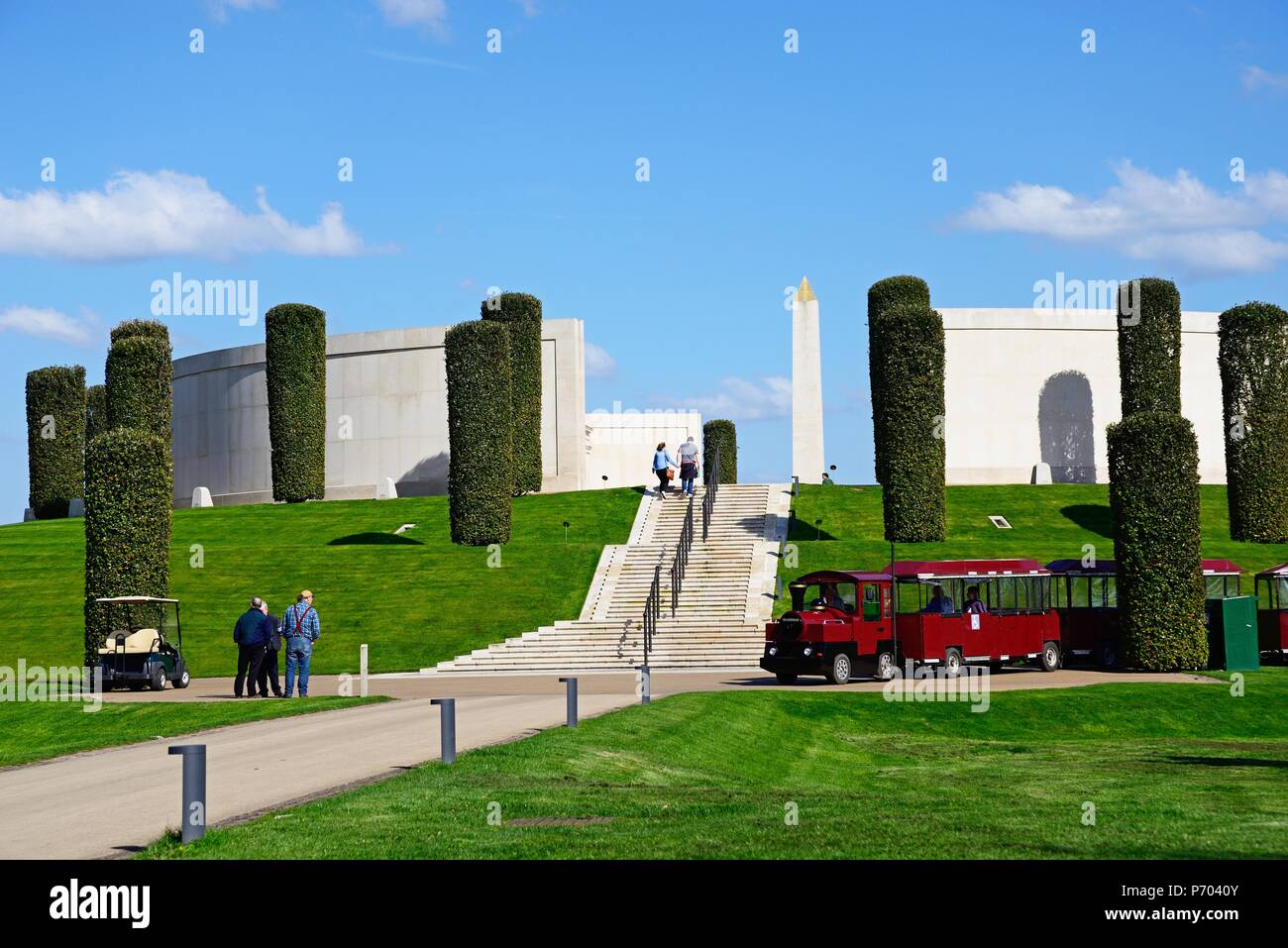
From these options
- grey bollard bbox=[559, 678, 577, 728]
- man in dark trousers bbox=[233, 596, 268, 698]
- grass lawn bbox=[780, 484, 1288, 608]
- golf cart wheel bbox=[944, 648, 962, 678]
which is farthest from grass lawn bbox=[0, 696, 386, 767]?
grass lawn bbox=[780, 484, 1288, 608]

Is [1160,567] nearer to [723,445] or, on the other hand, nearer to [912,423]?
[912,423]

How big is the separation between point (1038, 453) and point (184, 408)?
140 ft

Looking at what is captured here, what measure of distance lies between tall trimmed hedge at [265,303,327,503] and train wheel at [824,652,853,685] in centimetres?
3327

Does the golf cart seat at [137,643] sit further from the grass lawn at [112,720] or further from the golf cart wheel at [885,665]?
the golf cart wheel at [885,665]

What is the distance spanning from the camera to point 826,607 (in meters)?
27.1

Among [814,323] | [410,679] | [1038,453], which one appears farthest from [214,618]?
[1038,453]

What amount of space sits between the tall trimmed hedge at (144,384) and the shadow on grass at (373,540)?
1311 centimetres

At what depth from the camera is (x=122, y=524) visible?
29531mm

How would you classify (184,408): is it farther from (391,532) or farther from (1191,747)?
(1191,747)

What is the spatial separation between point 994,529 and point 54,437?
130 ft

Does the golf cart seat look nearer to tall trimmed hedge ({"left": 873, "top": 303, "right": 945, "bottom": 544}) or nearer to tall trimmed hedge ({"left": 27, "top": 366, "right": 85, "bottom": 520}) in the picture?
tall trimmed hedge ({"left": 873, "top": 303, "right": 945, "bottom": 544})

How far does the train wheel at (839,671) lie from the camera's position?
26.6 meters

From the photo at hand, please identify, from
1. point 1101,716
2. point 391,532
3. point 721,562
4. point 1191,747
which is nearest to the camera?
point 1191,747
